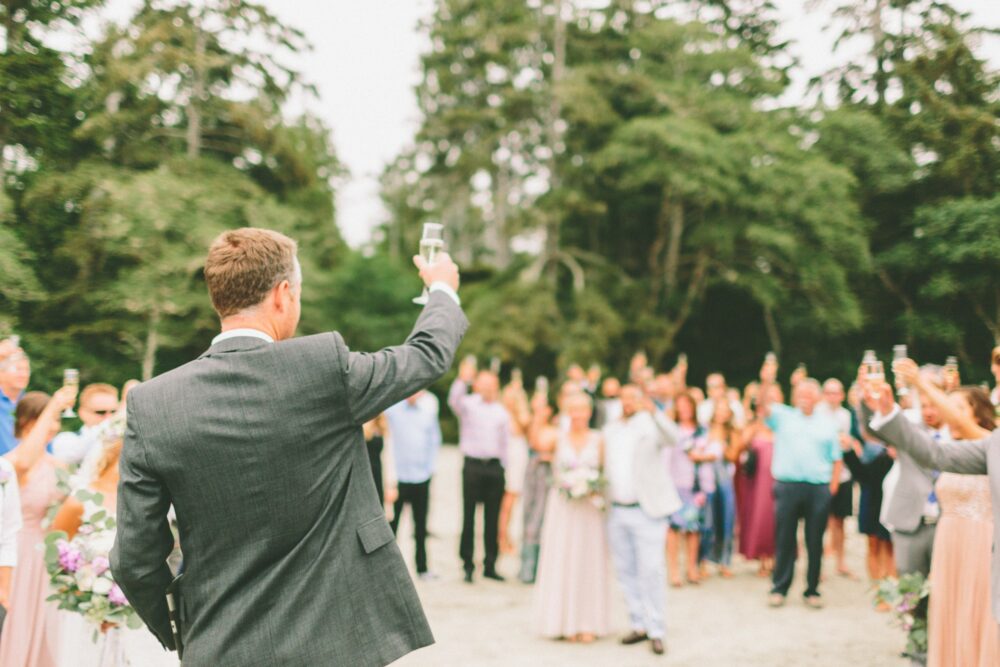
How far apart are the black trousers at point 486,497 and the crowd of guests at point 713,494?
0.02m

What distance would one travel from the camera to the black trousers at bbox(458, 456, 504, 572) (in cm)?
870

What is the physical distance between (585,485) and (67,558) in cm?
407

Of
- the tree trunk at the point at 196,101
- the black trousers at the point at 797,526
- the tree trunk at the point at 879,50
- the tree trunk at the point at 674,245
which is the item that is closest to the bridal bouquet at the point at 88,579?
the black trousers at the point at 797,526

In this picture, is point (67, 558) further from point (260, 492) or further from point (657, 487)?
point (657, 487)

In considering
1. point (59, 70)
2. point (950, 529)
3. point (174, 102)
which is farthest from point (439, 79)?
point (950, 529)

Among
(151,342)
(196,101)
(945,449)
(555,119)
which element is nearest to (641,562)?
(945,449)

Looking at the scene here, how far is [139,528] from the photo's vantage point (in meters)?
1.82

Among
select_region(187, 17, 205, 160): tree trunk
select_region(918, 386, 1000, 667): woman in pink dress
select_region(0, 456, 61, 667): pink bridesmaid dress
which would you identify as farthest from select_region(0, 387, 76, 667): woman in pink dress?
select_region(187, 17, 205, 160): tree trunk

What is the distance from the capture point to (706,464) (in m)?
8.78

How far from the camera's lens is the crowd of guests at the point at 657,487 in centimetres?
423

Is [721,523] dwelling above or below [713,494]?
below

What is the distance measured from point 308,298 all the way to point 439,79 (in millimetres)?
9710

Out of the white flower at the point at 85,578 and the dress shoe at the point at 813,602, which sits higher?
the white flower at the point at 85,578

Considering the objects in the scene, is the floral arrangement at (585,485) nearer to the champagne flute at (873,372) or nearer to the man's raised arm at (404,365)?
the champagne flute at (873,372)
